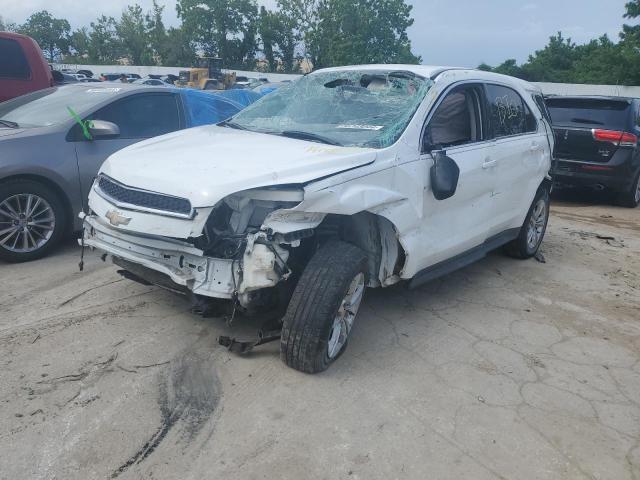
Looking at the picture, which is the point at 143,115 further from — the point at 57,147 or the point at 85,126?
the point at 57,147

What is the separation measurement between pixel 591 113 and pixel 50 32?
75847mm

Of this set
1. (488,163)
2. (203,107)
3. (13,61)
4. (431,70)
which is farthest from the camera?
(13,61)

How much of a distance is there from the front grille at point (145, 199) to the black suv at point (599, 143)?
6944 millimetres

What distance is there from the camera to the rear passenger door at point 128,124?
527cm

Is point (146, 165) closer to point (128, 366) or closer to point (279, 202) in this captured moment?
point (279, 202)

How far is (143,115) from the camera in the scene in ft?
19.5

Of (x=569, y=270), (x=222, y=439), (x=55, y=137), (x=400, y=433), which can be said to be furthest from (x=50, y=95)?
(x=569, y=270)

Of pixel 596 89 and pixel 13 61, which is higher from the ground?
pixel 13 61

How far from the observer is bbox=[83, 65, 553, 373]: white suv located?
3.12 m

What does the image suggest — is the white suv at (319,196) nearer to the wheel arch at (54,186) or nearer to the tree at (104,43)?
the wheel arch at (54,186)

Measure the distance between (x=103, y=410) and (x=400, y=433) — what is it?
1.53m

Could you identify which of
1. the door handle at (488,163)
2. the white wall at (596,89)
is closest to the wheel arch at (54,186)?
the door handle at (488,163)

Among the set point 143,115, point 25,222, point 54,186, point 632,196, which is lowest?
point 632,196

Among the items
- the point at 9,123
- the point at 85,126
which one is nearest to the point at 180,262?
the point at 85,126
